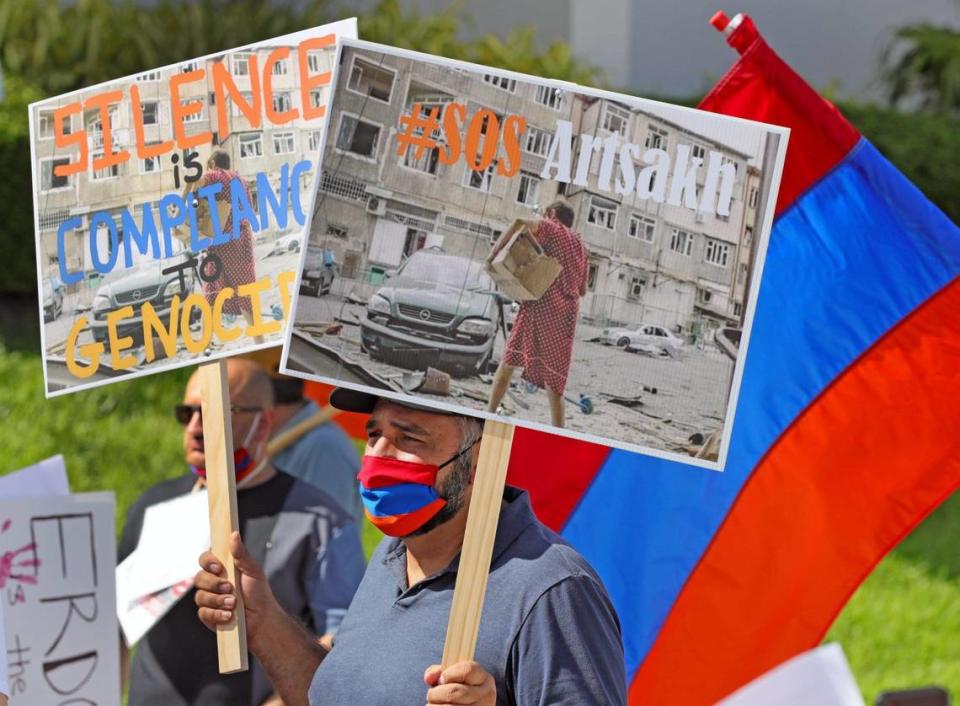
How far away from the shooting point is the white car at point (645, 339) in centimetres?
281

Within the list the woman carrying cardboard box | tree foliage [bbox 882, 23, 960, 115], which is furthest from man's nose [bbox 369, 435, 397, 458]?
tree foliage [bbox 882, 23, 960, 115]

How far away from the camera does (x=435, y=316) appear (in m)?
2.87

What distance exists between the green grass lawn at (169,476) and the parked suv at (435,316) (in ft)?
15.3

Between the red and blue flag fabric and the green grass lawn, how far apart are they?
3103mm

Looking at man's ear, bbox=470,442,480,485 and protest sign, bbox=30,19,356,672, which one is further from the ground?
protest sign, bbox=30,19,356,672

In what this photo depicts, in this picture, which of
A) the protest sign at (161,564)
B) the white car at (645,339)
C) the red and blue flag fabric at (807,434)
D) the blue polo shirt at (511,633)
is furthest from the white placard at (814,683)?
the protest sign at (161,564)

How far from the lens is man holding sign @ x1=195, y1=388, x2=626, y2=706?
2748mm

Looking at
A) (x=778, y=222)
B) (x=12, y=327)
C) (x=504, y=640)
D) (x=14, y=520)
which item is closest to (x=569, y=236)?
(x=504, y=640)

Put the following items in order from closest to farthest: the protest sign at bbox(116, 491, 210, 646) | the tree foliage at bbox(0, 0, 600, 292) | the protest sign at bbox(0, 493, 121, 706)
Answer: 1. the protest sign at bbox(0, 493, 121, 706)
2. the protest sign at bbox(116, 491, 210, 646)
3. the tree foliage at bbox(0, 0, 600, 292)

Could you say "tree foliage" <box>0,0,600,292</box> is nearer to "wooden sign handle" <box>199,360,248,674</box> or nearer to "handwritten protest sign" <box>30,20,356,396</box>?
"handwritten protest sign" <box>30,20,356,396</box>

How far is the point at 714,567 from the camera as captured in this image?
13.6 feet

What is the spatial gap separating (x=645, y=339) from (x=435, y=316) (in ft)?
1.33

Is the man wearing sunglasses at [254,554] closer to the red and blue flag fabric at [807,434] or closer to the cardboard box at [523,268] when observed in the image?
the red and blue flag fabric at [807,434]

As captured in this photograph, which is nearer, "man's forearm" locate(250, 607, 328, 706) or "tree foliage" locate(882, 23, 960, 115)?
"man's forearm" locate(250, 607, 328, 706)
